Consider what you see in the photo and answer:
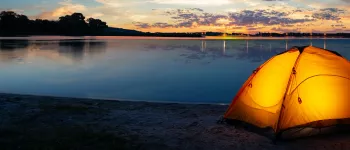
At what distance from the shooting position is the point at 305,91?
7.58 metres

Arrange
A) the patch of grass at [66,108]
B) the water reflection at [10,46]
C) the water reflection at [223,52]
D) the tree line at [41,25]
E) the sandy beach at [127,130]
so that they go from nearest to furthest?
the sandy beach at [127,130]
the patch of grass at [66,108]
the water reflection at [223,52]
the water reflection at [10,46]
the tree line at [41,25]

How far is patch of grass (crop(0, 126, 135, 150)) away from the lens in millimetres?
6586

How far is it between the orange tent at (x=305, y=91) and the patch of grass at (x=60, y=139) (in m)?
3.27

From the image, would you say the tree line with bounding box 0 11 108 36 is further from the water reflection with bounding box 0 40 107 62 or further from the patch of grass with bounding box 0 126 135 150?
the patch of grass with bounding box 0 126 135 150

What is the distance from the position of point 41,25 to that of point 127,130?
167 metres

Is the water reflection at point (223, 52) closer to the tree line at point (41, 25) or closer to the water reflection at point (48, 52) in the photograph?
the water reflection at point (48, 52)

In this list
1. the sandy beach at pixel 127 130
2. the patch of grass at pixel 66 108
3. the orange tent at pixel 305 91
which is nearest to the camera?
the sandy beach at pixel 127 130

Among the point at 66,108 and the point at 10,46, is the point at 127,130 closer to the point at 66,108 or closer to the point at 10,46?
the point at 66,108

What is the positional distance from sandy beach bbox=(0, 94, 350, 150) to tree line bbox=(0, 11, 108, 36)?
516 ft

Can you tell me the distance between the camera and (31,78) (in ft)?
68.7

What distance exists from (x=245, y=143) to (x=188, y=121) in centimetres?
207

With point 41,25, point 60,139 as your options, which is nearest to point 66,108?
point 60,139

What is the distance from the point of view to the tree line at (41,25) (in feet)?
497

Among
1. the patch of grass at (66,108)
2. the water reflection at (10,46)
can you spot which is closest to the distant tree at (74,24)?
the water reflection at (10,46)
